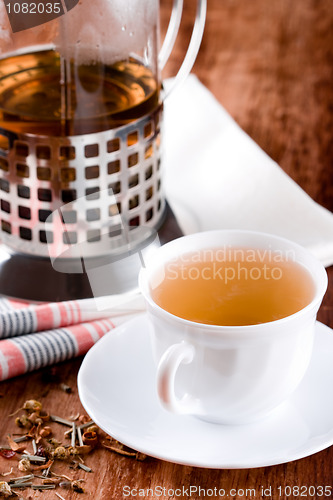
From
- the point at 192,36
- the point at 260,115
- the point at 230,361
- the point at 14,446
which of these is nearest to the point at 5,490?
the point at 14,446

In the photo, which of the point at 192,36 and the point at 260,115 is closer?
the point at 192,36

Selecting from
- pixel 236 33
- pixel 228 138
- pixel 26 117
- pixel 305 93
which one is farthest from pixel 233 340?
pixel 236 33

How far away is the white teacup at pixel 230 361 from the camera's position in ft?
1.70

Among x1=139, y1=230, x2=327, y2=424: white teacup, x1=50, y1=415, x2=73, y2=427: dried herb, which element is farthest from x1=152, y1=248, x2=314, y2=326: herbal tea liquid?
x1=50, y1=415, x2=73, y2=427: dried herb

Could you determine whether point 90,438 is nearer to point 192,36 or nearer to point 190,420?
point 190,420

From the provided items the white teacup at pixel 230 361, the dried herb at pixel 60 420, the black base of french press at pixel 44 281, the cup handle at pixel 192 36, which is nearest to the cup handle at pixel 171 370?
the white teacup at pixel 230 361

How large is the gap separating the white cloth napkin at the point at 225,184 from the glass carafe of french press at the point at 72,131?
9cm

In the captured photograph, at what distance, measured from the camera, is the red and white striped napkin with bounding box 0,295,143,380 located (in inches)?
26.2

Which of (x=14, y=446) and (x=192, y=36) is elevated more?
(x=192, y=36)

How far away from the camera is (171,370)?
52 centimetres

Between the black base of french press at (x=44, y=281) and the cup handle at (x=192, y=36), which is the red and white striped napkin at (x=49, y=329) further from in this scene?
the cup handle at (x=192, y=36)

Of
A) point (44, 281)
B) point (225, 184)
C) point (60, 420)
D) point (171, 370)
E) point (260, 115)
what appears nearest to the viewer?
point (171, 370)

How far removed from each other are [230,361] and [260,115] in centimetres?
63

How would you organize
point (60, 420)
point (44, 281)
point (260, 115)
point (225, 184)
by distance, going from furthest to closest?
point (260, 115), point (225, 184), point (44, 281), point (60, 420)
